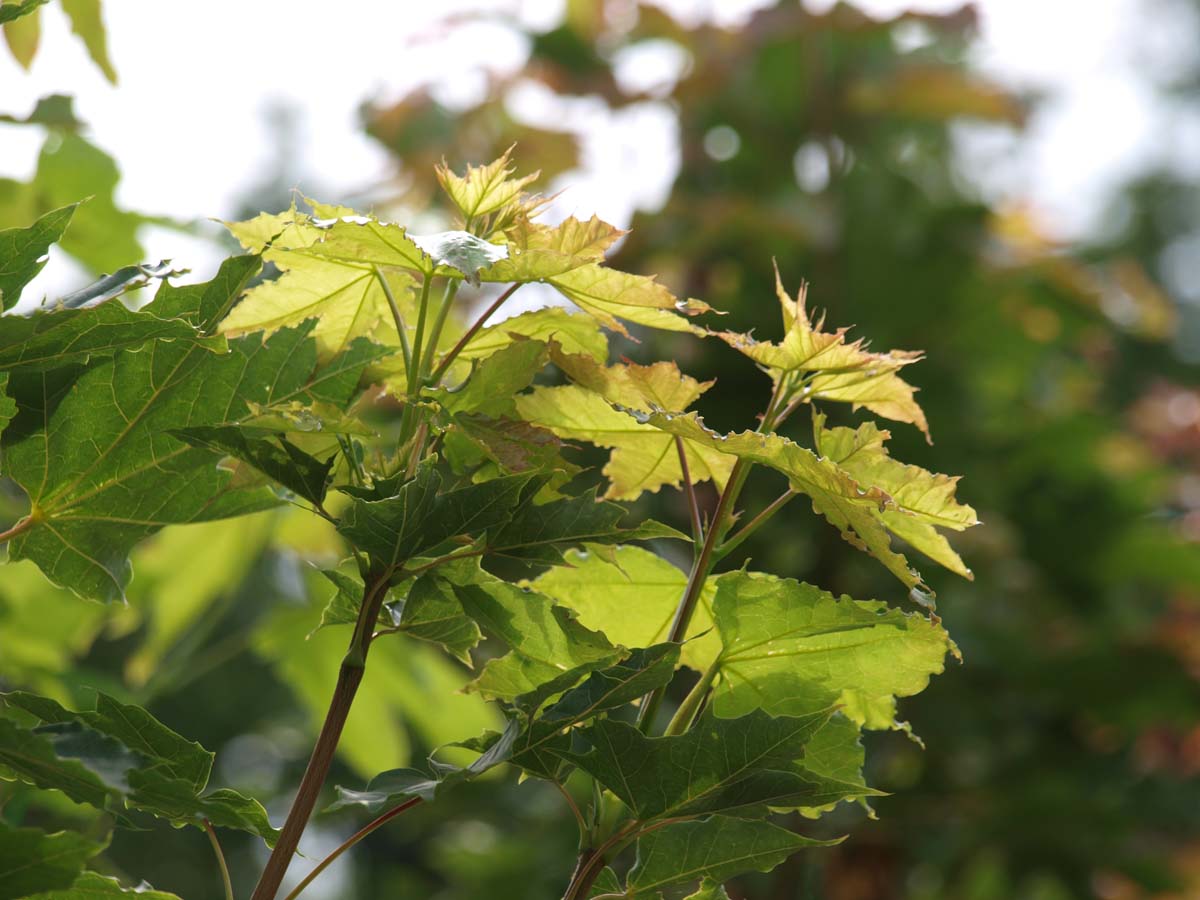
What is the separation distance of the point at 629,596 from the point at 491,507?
98mm

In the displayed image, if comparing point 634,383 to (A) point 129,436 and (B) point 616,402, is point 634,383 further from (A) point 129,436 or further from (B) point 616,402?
(A) point 129,436

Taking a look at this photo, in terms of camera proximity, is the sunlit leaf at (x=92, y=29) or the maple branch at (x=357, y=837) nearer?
the maple branch at (x=357, y=837)

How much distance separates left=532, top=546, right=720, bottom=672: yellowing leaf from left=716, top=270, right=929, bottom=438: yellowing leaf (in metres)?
0.08

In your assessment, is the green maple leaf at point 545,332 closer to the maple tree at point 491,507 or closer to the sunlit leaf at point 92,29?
the maple tree at point 491,507

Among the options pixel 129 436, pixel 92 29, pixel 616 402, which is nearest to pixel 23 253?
pixel 129 436

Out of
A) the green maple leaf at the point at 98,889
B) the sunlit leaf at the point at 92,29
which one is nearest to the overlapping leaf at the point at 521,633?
the green maple leaf at the point at 98,889

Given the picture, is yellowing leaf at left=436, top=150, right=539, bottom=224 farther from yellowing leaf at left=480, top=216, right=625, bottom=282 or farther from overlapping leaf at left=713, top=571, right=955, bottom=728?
overlapping leaf at left=713, top=571, right=955, bottom=728

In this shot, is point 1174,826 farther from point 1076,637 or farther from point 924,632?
point 924,632

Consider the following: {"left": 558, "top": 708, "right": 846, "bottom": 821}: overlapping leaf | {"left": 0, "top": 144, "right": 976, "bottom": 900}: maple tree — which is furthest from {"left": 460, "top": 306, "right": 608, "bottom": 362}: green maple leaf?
{"left": 558, "top": 708, "right": 846, "bottom": 821}: overlapping leaf

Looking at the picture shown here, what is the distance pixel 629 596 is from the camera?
1.30 ft

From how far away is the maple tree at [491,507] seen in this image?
312 millimetres

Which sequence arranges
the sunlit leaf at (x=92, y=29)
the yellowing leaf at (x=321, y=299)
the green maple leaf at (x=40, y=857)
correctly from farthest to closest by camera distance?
the sunlit leaf at (x=92, y=29) → the yellowing leaf at (x=321, y=299) → the green maple leaf at (x=40, y=857)

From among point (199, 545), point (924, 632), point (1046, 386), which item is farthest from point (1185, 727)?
point (924, 632)

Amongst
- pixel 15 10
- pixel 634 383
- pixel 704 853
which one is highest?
pixel 15 10
